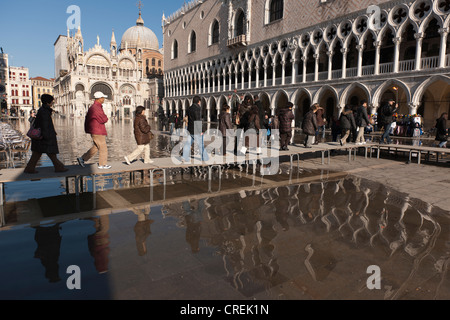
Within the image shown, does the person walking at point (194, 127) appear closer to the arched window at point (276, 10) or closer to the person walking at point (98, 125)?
the person walking at point (98, 125)

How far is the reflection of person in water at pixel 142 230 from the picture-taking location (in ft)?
12.2

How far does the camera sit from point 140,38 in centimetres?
8362

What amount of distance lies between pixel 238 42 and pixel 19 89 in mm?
83277

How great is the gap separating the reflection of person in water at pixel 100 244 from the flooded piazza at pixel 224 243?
0.01 meters

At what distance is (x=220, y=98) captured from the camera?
40.8m

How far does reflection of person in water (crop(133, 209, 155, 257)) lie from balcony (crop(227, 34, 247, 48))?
107 feet

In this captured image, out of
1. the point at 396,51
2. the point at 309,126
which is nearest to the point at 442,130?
the point at 309,126

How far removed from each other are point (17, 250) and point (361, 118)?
10.7m

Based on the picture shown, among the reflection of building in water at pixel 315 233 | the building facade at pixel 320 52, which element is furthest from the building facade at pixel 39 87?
the reflection of building in water at pixel 315 233

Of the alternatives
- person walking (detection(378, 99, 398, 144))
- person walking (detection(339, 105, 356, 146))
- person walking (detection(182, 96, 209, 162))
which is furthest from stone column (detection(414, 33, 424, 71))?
person walking (detection(182, 96, 209, 162))

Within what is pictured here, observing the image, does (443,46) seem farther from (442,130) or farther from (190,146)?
(190,146)

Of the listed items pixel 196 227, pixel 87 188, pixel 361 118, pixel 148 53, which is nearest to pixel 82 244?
pixel 196 227
